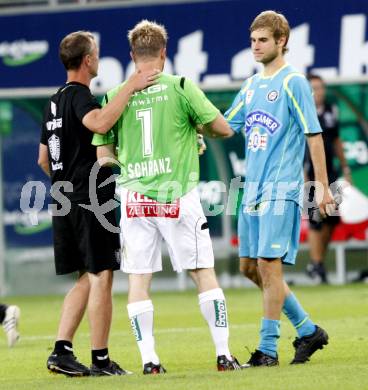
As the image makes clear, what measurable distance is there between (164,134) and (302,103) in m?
0.96

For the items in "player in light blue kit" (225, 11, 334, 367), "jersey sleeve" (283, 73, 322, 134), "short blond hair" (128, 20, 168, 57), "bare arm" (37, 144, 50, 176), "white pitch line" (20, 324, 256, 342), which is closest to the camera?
"short blond hair" (128, 20, 168, 57)

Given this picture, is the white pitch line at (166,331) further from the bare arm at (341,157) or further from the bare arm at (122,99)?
the bare arm at (341,157)

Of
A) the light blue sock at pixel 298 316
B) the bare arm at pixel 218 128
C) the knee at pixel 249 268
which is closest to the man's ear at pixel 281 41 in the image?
the bare arm at pixel 218 128

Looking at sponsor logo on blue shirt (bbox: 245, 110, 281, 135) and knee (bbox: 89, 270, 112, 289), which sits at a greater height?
sponsor logo on blue shirt (bbox: 245, 110, 281, 135)

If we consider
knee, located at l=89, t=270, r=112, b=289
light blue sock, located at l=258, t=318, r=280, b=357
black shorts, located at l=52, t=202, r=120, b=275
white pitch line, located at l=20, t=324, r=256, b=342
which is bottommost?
white pitch line, located at l=20, t=324, r=256, b=342

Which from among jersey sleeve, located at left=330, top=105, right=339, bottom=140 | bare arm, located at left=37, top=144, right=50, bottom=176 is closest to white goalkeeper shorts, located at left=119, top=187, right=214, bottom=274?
bare arm, located at left=37, top=144, right=50, bottom=176

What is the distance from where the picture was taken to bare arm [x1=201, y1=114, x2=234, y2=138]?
8773 millimetres

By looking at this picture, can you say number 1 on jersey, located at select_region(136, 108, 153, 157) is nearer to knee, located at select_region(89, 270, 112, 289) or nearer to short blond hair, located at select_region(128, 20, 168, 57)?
short blond hair, located at select_region(128, 20, 168, 57)

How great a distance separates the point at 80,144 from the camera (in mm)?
9281

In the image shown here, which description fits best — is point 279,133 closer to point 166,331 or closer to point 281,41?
point 281,41

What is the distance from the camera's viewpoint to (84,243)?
9.22 meters

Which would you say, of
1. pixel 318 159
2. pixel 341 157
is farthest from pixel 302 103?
pixel 341 157

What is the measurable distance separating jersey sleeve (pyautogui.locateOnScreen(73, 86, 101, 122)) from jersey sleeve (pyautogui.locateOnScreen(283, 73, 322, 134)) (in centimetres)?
130

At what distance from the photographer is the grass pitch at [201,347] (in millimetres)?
8227
